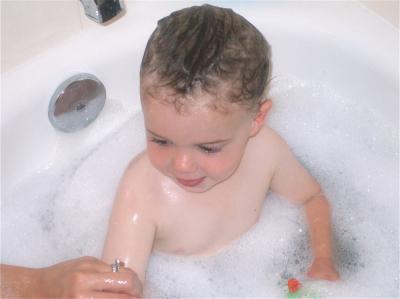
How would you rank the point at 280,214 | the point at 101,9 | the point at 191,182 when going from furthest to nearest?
1. the point at 280,214
2. the point at 101,9
3. the point at 191,182

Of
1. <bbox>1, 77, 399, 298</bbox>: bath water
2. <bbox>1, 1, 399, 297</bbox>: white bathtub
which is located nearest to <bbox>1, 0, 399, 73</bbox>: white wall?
<bbox>1, 1, 399, 297</bbox>: white bathtub

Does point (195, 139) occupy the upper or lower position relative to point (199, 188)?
upper

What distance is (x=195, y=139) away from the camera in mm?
919

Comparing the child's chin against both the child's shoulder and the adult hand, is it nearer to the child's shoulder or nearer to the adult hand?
the child's shoulder

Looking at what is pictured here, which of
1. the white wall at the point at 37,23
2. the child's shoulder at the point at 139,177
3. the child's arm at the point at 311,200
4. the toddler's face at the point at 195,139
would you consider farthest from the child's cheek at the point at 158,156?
the white wall at the point at 37,23

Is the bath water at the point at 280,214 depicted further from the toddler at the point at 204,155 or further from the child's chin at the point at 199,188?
the child's chin at the point at 199,188

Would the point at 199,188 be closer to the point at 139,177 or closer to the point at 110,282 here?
the point at 139,177

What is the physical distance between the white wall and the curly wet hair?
0.38 metres

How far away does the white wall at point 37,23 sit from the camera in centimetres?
118

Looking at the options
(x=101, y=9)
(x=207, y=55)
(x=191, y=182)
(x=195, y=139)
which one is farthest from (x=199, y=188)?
(x=101, y=9)

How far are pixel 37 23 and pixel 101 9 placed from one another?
129mm

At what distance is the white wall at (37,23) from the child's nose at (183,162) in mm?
458

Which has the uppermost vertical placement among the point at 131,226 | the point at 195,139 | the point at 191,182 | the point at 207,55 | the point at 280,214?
the point at 207,55

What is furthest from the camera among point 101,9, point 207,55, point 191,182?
point 101,9
